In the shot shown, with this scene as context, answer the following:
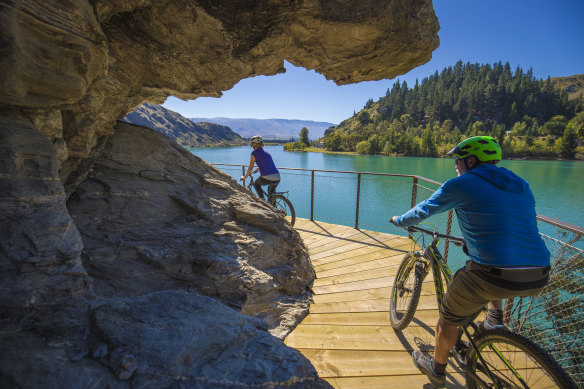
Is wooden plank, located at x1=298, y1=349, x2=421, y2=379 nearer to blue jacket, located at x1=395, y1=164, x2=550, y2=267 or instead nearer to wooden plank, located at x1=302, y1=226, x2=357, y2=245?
blue jacket, located at x1=395, y1=164, x2=550, y2=267

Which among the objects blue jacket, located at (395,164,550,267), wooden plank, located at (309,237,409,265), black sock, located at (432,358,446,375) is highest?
blue jacket, located at (395,164,550,267)

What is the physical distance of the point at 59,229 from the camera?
4.63ft

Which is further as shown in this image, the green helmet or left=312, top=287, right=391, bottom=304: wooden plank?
left=312, top=287, right=391, bottom=304: wooden plank

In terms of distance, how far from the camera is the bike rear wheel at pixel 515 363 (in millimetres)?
1263

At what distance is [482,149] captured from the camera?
1617mm

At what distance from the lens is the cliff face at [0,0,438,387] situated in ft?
3.56

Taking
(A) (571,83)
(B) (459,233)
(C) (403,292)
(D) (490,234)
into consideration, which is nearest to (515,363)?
(D) (490,234)

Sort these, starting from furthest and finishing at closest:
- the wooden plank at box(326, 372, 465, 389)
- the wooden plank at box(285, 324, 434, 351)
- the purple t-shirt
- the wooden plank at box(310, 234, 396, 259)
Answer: the purple t-shirt < the wooden plank at box(310, 234, 396, 259) < the wooden plank at box(285, 324, 434, 351) < the wooden plank at box(326, 372, 465, 389)

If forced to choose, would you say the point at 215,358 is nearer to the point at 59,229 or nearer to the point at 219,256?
the point at 59,229

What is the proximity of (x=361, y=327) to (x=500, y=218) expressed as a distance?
1723 mm

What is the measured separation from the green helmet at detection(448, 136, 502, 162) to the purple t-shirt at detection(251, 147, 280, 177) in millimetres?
3192

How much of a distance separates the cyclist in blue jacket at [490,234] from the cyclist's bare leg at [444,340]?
67 millimetres

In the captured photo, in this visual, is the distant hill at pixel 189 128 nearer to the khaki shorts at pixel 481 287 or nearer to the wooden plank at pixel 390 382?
the wooden plank at pixel 390 382

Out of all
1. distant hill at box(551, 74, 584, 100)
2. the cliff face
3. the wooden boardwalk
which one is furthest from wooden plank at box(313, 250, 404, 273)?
distant hill at box(551, 74, 584, 100)
